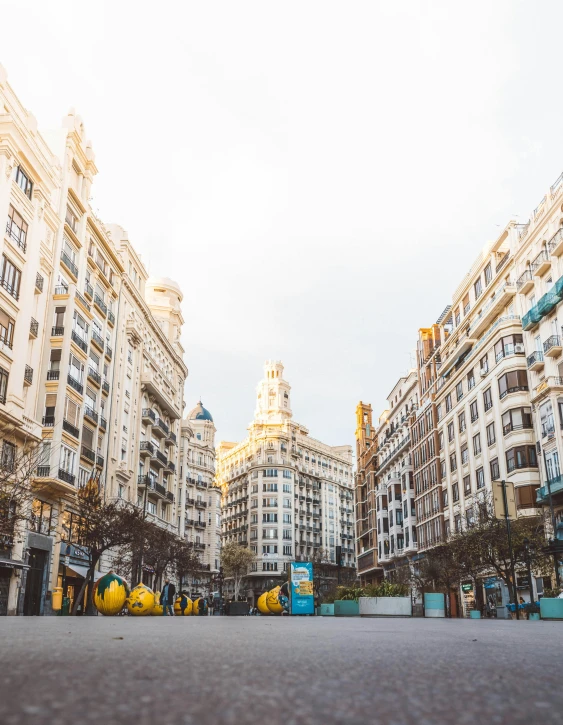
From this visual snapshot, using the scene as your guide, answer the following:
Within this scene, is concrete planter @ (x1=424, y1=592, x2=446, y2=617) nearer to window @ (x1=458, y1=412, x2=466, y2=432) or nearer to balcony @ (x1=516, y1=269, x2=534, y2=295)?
balcony @ (x1=516, y1=269, x2=534, y2=295)

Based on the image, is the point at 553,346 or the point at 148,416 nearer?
the point at 553,346

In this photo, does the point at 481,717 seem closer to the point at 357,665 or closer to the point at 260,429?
the point at 357,665

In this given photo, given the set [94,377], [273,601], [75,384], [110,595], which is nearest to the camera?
[110,595]

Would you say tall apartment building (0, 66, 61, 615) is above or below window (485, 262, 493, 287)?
below

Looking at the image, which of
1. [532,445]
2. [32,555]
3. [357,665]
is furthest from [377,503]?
[357,665]

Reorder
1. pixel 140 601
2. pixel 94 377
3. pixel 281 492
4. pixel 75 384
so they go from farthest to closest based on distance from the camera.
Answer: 1. pixel 281 492
2. pixel 94 377
3. pixel 75 384
4. pixel 140 601

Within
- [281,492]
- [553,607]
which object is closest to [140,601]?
[553,607]

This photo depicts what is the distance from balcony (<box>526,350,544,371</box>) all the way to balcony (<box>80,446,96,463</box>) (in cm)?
2879

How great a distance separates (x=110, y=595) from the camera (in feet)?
75.3

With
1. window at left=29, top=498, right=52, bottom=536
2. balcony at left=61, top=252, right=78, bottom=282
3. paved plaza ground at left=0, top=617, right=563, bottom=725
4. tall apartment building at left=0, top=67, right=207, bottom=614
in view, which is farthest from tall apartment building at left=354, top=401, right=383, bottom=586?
paved plaza ground at left=0, top=617, right=563, bottom=725

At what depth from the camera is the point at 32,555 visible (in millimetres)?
34656

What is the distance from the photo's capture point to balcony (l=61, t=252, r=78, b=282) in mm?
41453

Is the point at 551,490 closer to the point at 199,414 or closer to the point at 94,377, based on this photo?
the point at 94,377

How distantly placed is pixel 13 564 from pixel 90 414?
14178mm
